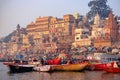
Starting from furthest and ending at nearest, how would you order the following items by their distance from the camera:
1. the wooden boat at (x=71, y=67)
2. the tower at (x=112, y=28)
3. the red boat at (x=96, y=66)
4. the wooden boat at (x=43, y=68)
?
the tower at (x=112, y=28)
the red boat at (x=96, y=66)
the wooden boat at (x=43, y=68)
the wooden boat at (x=71, y=67)

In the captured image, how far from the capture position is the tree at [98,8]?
37.4m

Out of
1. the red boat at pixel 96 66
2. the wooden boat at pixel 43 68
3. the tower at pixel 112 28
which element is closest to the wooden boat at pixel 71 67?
the wooden boat at pixel 43 68

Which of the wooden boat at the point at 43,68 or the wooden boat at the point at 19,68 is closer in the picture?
the wooden boat at the point at 43,68

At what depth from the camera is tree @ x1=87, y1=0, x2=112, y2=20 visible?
123 ft

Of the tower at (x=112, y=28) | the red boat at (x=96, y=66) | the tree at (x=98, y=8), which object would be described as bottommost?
the red boat at (x=96, y=66)

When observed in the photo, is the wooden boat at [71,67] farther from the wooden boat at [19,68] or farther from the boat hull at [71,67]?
the wooden boat at [19,68]

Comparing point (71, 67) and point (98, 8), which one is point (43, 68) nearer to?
point (71, 67)

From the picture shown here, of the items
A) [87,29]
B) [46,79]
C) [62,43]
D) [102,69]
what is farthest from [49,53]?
[46,79]

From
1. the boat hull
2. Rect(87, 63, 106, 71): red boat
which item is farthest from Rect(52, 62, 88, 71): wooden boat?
Rect(87, 63, 106, 71): red boat

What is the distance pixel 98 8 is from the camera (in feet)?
128

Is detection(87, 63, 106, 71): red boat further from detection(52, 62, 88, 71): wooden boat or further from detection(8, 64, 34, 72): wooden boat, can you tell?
detection(8, 64, 34, 72): wooden boat

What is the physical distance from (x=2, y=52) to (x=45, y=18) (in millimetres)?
5680

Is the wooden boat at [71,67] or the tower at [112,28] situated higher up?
the tower at [112,28]

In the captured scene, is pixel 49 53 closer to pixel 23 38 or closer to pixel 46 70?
pixel 23 38
